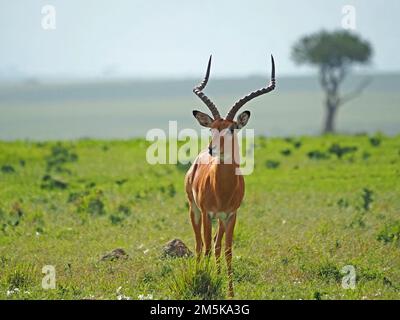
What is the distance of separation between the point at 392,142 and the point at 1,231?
13.9 meters

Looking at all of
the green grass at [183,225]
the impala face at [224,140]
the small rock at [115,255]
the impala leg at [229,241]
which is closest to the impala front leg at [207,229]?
the impala leg at [229,241]

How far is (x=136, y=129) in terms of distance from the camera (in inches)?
2650

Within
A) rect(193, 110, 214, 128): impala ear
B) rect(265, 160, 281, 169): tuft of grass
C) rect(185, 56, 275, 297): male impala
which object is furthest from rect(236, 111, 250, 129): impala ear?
rect(265, 160, 281, 169): tuft of grass

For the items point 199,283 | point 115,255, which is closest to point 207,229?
point 199,283

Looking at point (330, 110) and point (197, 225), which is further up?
point (330, 110)

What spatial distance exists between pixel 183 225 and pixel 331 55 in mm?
40657

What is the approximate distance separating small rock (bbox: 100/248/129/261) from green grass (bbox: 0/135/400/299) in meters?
0.12

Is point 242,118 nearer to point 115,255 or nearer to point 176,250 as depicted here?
point 176,250

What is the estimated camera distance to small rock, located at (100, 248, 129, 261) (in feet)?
41.5

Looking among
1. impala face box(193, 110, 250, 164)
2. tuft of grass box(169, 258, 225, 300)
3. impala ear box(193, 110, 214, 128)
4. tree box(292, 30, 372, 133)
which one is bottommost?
tuft of grass box(169, 258, 225, 300)

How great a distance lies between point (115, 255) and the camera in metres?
12.7

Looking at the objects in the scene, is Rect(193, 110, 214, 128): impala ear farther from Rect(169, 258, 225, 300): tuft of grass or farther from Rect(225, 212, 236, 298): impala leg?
Rect(169, 258, 225, 300): tuft of grass

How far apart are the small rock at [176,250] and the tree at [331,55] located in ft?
140
